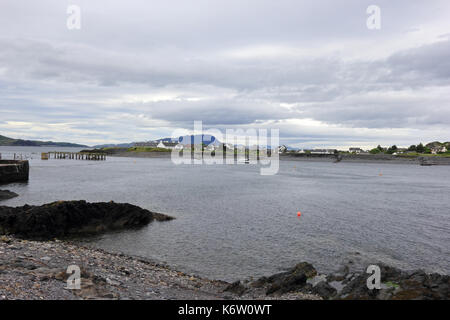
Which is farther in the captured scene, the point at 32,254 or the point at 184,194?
the point at 184,194

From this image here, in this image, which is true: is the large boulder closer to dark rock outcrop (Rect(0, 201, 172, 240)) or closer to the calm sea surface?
the calm sea surface

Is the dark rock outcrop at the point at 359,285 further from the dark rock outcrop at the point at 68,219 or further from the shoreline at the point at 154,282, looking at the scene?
the dark rock outcrop at the point at 68,219

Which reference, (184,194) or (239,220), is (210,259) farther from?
(184,194)

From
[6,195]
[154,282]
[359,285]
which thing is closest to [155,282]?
[154,282]

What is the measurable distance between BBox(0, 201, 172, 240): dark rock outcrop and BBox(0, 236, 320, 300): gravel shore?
606cm

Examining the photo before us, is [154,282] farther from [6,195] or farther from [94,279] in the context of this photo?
[6,195]

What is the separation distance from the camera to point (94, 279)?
43.2 feet

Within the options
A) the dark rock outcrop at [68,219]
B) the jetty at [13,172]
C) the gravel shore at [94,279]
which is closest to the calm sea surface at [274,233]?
the dark rock outcrop at [68,219]

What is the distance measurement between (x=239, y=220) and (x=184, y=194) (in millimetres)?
18947

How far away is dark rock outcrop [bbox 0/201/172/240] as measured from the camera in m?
23.8

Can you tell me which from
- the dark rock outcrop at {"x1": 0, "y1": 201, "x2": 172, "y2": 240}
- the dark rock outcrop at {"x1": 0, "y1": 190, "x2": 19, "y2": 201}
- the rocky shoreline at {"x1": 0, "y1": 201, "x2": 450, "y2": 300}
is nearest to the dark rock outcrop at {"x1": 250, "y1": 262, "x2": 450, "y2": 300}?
the rocky shoreline at {"x1": 0, "y1": 201, "x2": 450, "y2": 300}

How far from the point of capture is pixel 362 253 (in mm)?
22484

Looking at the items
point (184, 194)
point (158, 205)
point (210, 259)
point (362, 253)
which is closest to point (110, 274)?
point (210, 259)
